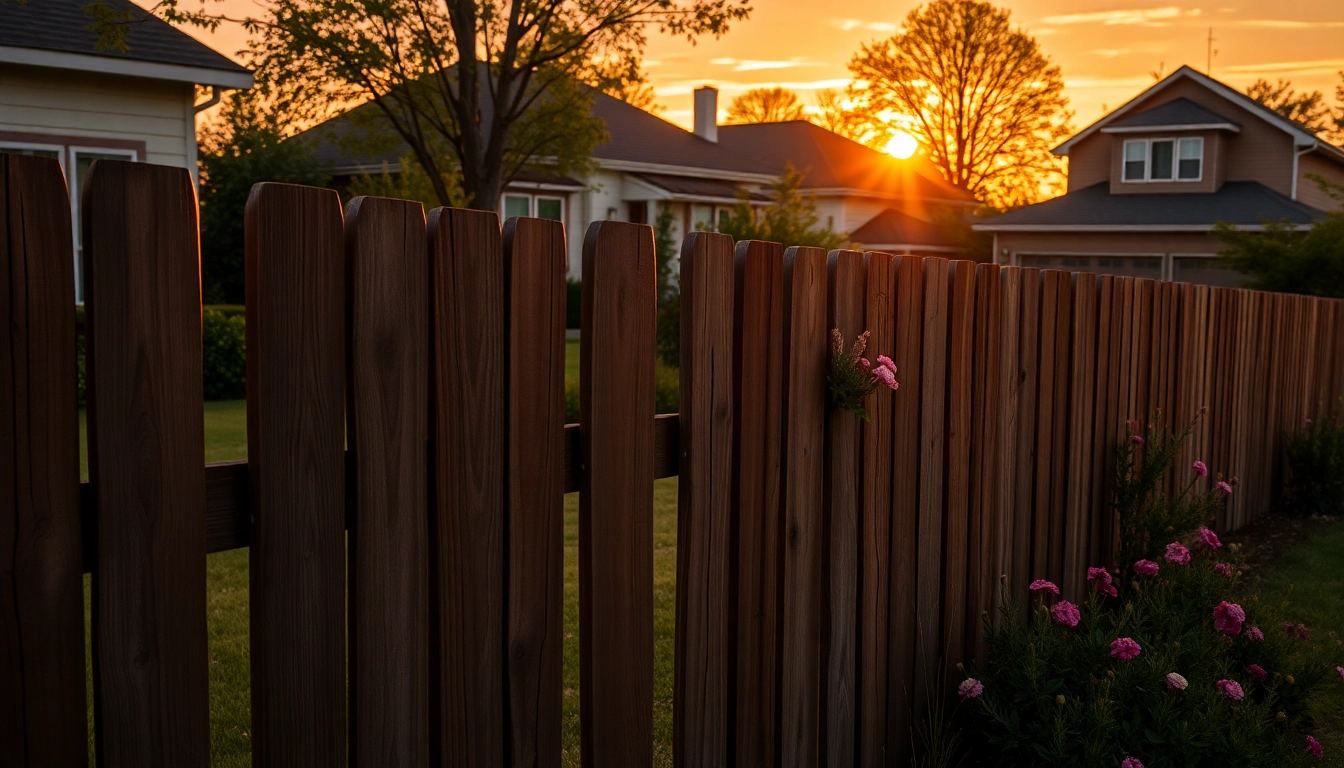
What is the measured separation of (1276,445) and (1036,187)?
→ 4638 centimetres

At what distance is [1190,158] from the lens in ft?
101

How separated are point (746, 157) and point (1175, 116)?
1295 centimetres

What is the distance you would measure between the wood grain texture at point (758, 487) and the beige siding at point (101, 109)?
1241cm

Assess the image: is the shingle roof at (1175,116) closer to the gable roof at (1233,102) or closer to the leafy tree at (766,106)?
the gable roof at (1233,102)

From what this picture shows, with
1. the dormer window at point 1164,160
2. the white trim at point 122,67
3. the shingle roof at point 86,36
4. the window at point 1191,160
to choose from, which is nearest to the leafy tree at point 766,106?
the dormer window at point 1164,160

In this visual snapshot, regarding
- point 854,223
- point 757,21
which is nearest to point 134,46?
point 757,21

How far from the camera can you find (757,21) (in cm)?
1692

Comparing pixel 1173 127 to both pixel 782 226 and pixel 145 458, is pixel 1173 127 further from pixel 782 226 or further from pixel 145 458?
pixel 145 458

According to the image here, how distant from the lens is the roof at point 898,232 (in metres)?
37.5

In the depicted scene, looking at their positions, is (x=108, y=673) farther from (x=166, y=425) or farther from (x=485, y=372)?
(x=485, y=372)

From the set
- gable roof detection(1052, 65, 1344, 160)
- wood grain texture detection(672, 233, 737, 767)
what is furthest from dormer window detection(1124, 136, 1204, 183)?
wood grain texture detection(672, 233, 737, 767)

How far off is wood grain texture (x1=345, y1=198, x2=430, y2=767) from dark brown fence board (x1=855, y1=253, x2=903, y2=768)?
1623 millimetres

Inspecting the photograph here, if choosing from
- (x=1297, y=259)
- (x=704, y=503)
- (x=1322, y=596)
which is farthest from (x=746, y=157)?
(x=704, y=503)

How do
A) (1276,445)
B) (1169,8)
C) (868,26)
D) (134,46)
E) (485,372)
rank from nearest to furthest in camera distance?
(485,372) → (1276,445) → (134,46) → (1169,8) → (868,26)
